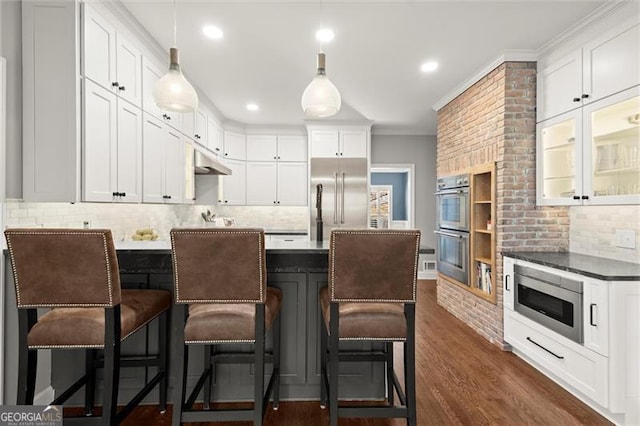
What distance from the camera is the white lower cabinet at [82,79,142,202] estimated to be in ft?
7.11

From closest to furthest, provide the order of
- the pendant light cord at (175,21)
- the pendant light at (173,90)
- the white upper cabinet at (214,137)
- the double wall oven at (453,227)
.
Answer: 1. the pendant light at (173,90)
2. the pendant light cord at (175,21)
3. the double wall oven at (453,227)
4. the white upper cabinet at (214,137)

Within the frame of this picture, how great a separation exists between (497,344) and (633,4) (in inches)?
109

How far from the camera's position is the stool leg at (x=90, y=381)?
6.76 feet

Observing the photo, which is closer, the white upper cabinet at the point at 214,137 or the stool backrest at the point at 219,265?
the stool backrest at the point at 219,265

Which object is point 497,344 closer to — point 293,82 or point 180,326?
point 180,326

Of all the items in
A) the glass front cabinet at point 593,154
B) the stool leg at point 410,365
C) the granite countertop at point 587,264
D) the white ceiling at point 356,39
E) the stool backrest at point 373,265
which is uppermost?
the white ceiling at point 356,39

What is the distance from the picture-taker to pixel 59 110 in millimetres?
2070

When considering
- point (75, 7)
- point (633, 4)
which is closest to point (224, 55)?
point (75, 7)

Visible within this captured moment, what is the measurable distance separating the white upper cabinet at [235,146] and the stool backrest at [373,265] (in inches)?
176

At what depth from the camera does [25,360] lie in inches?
65.6

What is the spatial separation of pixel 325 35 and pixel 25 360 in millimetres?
2788

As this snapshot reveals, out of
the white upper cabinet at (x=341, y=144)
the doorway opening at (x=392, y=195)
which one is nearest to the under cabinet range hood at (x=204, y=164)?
the white upper cabinet at (x=341, y=144)

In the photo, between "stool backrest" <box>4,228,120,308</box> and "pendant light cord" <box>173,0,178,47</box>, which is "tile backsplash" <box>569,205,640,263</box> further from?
"pendant light cord" <box>173,0,178,47</box>

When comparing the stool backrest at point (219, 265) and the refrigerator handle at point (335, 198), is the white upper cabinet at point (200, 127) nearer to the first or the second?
the refrigerator handle at point (335, 198)
